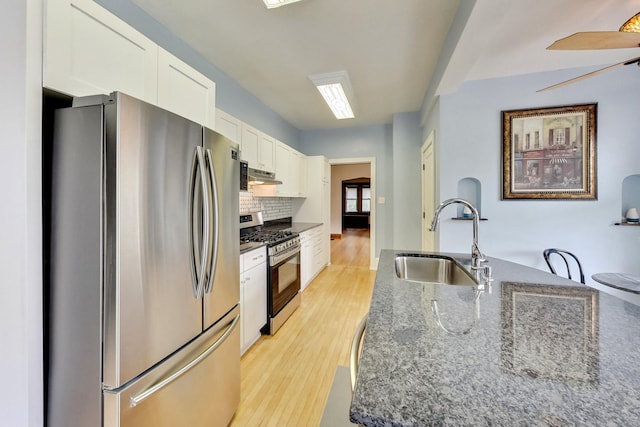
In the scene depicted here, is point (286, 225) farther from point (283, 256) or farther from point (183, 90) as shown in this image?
point (183, 90)

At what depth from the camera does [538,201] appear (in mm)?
2598

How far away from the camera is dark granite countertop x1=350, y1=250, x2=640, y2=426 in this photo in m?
0.44

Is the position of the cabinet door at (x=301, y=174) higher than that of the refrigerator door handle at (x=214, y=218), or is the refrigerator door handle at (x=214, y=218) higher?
the cabinet door at (x=301, y=174)

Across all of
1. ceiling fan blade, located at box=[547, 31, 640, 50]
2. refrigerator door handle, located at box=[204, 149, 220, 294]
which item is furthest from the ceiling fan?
refrigerator door handle, located at box=[204, 149, 220, 294]

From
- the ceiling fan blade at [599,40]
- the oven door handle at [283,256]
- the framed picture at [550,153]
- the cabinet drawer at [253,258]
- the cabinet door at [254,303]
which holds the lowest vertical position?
the cabinet door at [254,303]

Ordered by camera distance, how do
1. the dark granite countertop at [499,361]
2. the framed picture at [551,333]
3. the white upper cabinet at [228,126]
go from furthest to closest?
the white upper cabinet at [228,126]
the framed picture at [551,333]
the dark granite countertop at [499,361]

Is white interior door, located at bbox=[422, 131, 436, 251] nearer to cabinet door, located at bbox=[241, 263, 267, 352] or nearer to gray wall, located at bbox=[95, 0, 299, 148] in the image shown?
cabinet door, located at bbox=[241, 263, 267, 352]

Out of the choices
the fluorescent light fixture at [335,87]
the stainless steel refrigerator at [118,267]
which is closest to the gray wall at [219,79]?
the fluorescent light fixture at [335,87]

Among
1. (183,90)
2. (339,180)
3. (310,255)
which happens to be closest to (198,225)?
(183,90)

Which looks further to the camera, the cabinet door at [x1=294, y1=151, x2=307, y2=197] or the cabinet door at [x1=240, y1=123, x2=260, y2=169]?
the cabinet door at [x1=294, y1=151, x2=307, y2=197]

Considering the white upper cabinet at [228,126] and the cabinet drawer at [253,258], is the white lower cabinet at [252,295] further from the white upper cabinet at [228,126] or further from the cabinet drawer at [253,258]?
the white upper cabinet at [228,126]

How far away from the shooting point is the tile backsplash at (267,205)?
11.0ft

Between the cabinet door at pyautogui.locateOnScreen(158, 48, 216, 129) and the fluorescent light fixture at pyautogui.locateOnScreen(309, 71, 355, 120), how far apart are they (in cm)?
145

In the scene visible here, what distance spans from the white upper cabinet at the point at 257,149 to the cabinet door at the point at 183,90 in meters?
0.81
